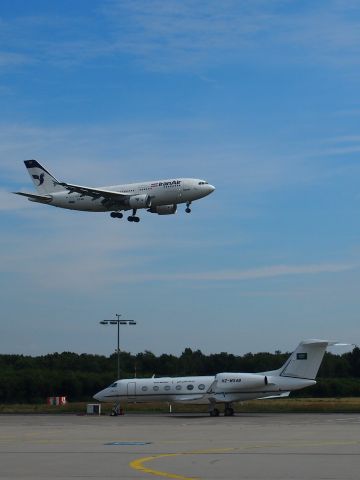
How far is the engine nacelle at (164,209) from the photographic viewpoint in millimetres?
68938

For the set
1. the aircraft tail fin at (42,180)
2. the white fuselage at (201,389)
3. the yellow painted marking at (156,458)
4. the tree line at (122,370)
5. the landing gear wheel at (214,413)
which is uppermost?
the aircraft tail fin at (42,180)

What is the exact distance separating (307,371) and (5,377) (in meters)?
45.7

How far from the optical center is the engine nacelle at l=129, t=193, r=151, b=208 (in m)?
67.6

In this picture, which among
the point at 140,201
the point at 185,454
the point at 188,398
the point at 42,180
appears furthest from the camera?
the point at 42,180

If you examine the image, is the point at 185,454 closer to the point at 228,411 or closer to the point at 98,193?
the point at 228,411

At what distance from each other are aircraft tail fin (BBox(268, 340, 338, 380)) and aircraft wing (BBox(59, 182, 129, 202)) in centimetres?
1822

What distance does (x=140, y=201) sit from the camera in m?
67.5

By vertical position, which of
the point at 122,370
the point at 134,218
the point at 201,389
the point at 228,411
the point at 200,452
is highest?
the point at 134,218

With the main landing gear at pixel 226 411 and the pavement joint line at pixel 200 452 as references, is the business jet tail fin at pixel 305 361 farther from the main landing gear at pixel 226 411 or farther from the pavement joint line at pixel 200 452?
the pavement joint line at pixel 200 452

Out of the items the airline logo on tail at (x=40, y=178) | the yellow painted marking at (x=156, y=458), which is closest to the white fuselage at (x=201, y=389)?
the airline logo on tail at (x=40, y=178)

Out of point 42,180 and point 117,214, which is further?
point 42,180

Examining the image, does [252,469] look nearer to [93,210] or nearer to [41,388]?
[93,210]

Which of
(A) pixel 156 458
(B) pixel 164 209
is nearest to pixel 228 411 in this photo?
(B) pixel 164 209

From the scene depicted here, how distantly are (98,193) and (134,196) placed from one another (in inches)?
106
